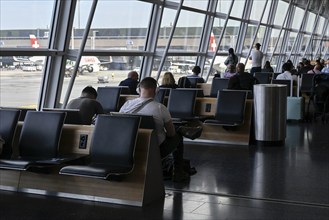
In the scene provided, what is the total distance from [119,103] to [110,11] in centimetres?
248

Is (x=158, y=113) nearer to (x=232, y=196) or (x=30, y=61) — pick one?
(x=232, y=196)

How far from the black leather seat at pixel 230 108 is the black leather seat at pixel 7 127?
134 inches

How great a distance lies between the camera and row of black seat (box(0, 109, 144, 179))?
177 inches

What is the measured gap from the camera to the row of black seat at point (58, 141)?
4.48 meters

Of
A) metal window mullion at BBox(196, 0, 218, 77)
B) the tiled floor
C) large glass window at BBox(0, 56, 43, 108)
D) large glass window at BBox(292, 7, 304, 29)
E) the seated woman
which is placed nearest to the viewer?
the tiled floor

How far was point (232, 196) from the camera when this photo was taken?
4.86m

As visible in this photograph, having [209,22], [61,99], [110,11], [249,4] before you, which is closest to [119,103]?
[61,99]

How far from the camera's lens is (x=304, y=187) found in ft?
17.1

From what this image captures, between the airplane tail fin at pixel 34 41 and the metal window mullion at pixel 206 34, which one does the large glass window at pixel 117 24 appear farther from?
the metal window mullion at pixel 206 34

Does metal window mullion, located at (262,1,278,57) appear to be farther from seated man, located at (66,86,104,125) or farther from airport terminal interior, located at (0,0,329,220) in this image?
seated man, located at (66,86,104,125)

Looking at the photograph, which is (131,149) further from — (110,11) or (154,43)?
(154,43)

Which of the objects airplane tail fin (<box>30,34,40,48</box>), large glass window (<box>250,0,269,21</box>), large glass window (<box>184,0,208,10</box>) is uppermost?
large glass window (<box>250,0,269,21</box>)

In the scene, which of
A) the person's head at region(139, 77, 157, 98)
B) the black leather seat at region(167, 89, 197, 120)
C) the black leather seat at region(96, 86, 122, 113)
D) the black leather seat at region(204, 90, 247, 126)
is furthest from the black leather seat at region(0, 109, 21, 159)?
the black leather seat at region(204, 90, 247, 126)

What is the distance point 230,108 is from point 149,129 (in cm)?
321
